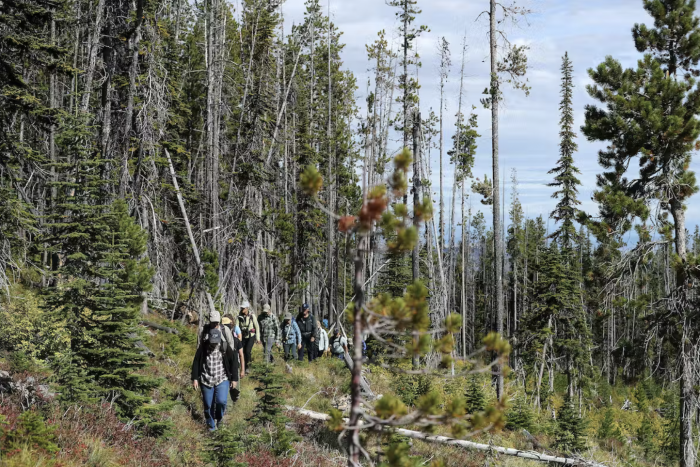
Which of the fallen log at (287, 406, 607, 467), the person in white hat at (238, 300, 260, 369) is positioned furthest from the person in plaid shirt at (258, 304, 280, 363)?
the fallen log at (287, 406, 607, 467)

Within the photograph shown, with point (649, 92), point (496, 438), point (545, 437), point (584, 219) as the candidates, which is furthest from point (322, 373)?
point (649, 92)

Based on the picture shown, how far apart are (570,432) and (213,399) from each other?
8485 millimetres

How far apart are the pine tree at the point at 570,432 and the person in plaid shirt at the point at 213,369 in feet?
25.5

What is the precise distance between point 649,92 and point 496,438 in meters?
8.34

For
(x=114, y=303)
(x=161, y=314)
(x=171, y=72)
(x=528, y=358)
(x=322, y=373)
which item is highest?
(x=171, y=72)

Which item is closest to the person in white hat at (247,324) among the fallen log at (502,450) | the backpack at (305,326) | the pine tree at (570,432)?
the fallen log at (502,450)

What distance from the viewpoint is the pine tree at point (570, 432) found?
11.7 meters

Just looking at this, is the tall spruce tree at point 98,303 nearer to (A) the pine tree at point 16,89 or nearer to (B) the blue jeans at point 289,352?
(A) the pine tree at point 16,89

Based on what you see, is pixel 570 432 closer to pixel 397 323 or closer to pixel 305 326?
pixel 305 326

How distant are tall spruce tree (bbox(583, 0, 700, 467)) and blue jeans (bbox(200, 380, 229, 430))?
29.6ft

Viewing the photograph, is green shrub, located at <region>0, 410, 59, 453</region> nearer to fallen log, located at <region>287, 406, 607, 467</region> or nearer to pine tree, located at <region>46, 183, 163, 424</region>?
pine tree, located at <region>46, 183, 163, 424</region>

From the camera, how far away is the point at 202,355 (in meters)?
8.09

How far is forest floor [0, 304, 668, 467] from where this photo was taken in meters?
5.52

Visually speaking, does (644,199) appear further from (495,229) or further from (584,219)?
(495,229)
